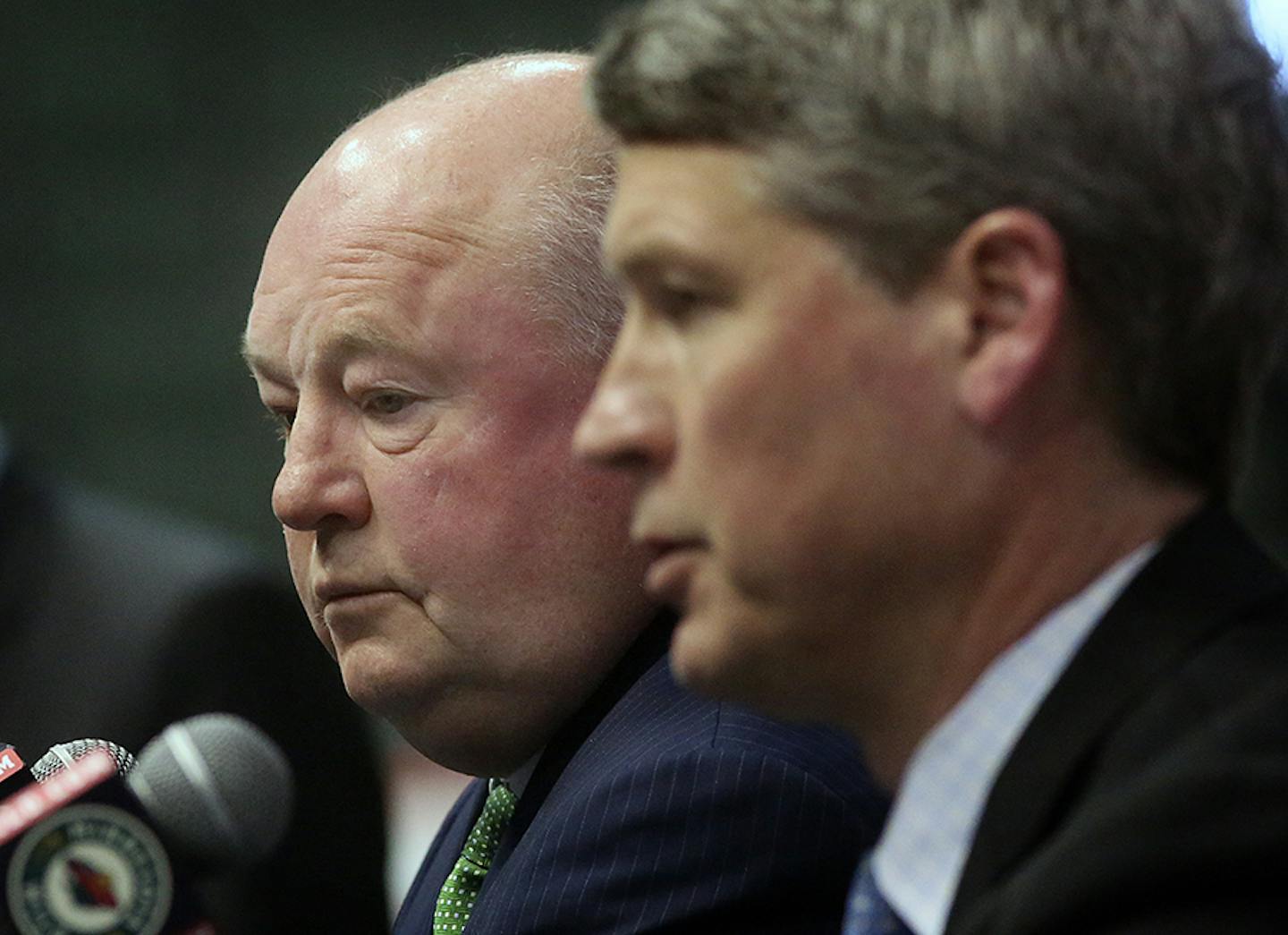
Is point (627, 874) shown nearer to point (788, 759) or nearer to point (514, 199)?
point (788, 759)

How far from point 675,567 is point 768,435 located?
0.38 ft

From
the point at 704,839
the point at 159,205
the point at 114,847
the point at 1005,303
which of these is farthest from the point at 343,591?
the point at 159,205

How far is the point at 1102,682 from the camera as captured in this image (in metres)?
1.10

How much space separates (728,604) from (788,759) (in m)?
0.43

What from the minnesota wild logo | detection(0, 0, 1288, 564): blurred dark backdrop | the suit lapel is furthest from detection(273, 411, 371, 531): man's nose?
detection(0, 0, 1288, 564): blurred dark backdrop

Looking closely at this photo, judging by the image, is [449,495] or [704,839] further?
[449,495]

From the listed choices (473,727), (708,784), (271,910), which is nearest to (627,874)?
(708,784)

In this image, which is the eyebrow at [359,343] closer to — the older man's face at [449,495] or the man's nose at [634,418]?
the older man's face at [449,495]

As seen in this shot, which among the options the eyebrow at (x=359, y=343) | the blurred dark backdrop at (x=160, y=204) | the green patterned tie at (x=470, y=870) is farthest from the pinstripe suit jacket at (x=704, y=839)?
the blurred dark backdrop at (x=160, y=204)

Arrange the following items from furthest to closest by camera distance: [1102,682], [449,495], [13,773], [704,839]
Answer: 1. [449,495]
2. [704,839]
3. [13,773]
4. [1102,682]

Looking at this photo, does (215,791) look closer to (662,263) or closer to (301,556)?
(662,263)

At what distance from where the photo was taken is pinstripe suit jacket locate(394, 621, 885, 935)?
1547mm

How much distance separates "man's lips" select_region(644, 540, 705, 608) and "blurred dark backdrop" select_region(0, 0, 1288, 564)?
4.95 meters

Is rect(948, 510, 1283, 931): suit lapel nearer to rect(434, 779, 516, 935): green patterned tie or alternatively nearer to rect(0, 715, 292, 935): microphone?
rect(0, 715, 292, 935): microphone
